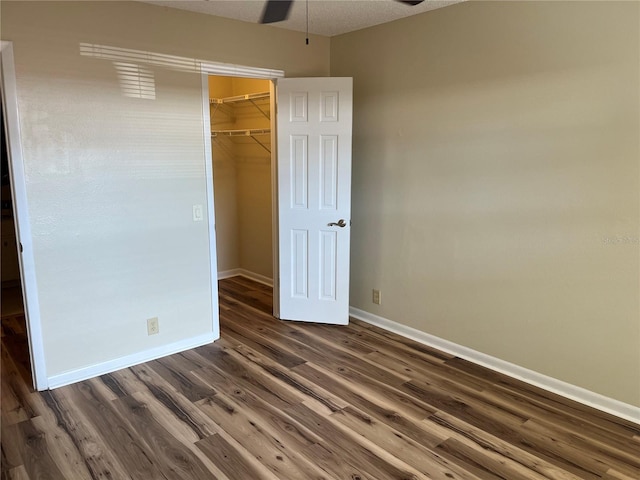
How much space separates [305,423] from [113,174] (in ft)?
6.65

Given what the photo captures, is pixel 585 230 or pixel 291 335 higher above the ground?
pixel 585 230

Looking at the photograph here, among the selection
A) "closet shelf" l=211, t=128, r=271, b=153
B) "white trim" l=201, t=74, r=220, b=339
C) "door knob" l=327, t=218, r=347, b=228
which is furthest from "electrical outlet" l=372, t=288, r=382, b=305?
"closet shelf" l=211, t=128, r=271, b=153

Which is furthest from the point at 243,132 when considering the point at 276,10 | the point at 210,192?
the point at 276,10

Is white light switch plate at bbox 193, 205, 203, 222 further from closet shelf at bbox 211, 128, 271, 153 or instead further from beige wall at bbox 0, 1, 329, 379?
closet shelf at bbox 211, 128, 271, 153

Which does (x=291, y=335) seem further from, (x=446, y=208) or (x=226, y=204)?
(x=226, y=204)

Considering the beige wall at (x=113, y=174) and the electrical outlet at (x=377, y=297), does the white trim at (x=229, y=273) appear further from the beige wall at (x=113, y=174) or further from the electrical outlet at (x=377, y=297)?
the electrical outlet at (x=377, y=297)

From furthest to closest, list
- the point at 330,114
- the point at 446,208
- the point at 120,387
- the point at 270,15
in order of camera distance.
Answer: the point at 330,114
the point at 446,208
the point at 120,387
the point at 270,15

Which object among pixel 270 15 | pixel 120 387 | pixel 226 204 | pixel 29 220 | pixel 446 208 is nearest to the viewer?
pixel 270 15

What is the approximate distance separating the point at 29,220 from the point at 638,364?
144 inches

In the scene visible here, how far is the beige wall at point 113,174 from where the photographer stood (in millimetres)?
2836

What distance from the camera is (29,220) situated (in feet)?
9.32

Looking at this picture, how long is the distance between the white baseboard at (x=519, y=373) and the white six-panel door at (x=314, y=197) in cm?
48

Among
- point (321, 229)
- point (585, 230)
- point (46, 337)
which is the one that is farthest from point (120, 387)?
point (585, 230)

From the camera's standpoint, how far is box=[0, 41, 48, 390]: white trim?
269 cm
